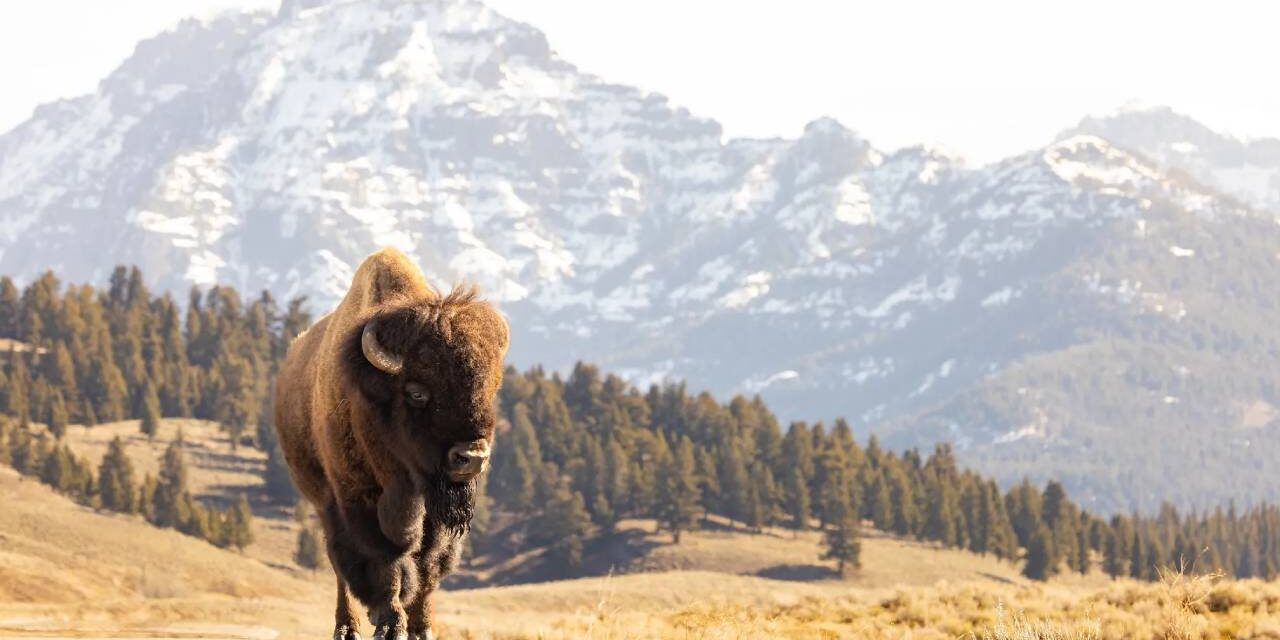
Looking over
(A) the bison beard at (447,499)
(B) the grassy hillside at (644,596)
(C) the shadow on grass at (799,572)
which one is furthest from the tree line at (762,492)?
(A) the bison beard at (447,499)

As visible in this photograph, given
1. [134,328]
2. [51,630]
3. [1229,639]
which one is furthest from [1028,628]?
[134,328]

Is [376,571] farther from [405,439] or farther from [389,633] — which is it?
[405,439]

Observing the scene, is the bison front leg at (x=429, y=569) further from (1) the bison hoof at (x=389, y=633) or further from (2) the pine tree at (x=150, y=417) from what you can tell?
(2) the pine tree at (x=150, y=417)

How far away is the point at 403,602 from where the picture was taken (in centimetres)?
1436

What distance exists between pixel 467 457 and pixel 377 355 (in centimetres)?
132

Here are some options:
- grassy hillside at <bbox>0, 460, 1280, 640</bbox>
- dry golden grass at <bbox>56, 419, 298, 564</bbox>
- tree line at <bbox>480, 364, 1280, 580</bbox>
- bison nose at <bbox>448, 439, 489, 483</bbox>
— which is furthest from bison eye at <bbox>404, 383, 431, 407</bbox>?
tree line at <bbox>480, 364, 1280, 580</bbox>

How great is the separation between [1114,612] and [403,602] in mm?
10404

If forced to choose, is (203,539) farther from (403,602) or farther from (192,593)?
(403,602)

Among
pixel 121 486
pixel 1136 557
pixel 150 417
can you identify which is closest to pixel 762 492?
pixel 1136 557

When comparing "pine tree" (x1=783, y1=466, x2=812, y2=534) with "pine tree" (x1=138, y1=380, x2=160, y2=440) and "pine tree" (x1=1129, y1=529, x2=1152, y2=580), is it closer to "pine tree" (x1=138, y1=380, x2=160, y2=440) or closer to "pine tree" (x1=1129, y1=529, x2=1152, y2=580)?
"pine tree" (x1=1129, y1=529, x2=1152, y2=580)

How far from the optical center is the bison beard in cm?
1360

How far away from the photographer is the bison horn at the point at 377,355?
534 inches

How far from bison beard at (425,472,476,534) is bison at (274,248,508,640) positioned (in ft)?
0.04

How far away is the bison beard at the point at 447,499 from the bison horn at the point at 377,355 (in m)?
1.05
